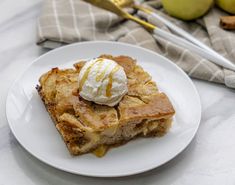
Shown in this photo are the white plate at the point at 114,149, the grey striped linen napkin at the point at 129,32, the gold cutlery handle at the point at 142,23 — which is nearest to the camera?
the white plate at the point at 114,149

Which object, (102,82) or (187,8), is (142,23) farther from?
(102,82)

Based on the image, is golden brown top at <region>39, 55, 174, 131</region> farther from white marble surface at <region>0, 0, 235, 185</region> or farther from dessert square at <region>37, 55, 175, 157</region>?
white marble surface at <region>0, 0, 235, 185</region>

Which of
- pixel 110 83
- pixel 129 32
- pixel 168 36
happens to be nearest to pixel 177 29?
pixel 168 36

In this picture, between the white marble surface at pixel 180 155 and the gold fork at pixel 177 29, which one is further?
the gold fork at pixel 177 29

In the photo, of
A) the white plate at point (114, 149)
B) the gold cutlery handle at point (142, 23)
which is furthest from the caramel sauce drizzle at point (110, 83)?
the gold cutlery handle at point (142, 23)

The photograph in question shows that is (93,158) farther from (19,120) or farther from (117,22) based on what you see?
(117,22)

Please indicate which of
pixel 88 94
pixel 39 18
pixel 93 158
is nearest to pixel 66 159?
pixel 93 158

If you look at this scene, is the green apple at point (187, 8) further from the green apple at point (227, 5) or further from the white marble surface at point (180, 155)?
the white marble surface at point (180, 155)
